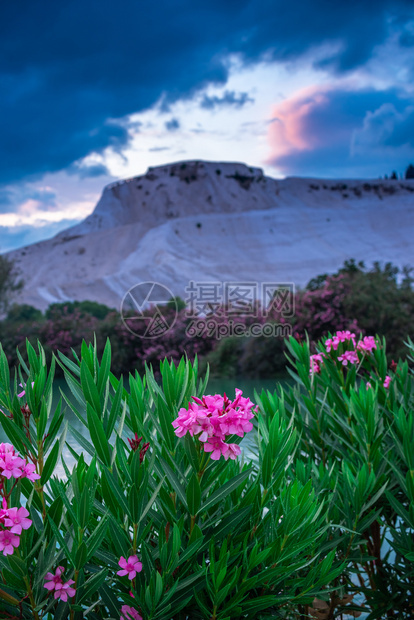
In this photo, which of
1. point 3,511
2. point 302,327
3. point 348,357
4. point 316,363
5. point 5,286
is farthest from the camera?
point 5,286

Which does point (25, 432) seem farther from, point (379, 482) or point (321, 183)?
point (321, 183)

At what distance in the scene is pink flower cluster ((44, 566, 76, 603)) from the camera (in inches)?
33.0

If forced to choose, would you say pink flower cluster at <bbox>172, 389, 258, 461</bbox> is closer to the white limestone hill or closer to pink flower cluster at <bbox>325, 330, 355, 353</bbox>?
pink flower cluster at <bbox>325, 330, 355, 353</bbox>

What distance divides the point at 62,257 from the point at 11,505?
33.6 meters

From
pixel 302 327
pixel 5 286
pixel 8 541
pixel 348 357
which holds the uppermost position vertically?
pixel 5 286

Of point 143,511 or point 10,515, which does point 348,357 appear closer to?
point 143,511

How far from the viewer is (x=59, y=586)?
0.84 metres

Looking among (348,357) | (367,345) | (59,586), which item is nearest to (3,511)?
(59,586)

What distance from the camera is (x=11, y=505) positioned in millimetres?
866

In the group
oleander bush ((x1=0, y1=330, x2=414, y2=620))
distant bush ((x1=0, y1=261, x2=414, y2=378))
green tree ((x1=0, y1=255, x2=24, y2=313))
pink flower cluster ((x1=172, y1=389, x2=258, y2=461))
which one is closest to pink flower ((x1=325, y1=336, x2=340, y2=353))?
oleander bush ((x1=0, y1=330, x2=414, y2=620))

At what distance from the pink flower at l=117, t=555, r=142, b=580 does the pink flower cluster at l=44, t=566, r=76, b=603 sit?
81 mm

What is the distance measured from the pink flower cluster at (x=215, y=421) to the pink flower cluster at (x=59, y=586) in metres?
0.32

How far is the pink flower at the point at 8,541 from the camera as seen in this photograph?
759mm

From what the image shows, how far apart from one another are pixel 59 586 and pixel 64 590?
14 millimetres
